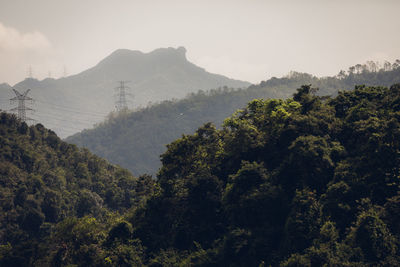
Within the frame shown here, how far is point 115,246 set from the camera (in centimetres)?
5838

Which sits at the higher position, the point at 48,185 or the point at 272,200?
the point at 272,200

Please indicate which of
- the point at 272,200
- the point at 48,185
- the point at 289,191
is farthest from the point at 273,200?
the point at 48,185

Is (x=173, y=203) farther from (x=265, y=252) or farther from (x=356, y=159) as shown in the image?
(x=356, y=159)

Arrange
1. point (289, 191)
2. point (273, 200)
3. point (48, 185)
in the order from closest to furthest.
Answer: point (273, 200), point (289, 191), point (48, 185)

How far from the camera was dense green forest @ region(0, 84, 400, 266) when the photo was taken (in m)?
47.3

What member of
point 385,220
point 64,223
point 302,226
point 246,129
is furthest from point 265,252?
point 64,223

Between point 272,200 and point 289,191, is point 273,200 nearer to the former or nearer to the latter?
point 272,200

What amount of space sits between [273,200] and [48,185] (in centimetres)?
7187

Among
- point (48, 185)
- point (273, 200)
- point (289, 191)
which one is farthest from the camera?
point (48, 185)

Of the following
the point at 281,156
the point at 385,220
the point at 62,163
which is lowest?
the point at 62,163

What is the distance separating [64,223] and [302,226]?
97.6 ft

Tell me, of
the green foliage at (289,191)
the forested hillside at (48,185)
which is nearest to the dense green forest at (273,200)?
the green foliage at (289,191)

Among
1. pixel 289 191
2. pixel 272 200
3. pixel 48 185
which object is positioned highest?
pixel 289 191

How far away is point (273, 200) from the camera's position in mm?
52719
